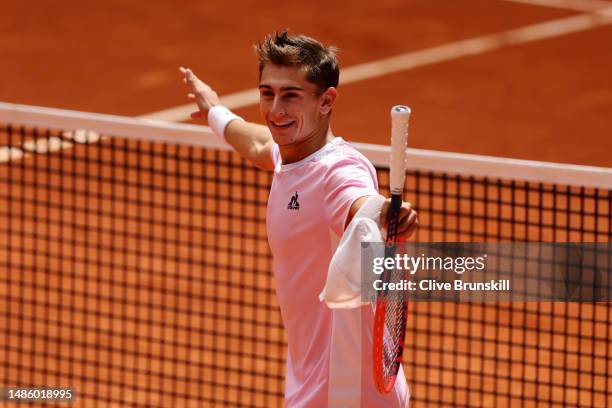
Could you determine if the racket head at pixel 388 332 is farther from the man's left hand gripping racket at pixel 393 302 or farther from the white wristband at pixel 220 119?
the white wristband at pixel 220 119

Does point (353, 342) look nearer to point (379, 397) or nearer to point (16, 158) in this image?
point (379, 397)

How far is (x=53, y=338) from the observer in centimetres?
736

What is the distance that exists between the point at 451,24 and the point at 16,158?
15.9 feet

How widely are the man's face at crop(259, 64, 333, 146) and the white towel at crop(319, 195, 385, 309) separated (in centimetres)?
39

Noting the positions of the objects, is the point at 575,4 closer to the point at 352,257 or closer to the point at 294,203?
the point at 294,203

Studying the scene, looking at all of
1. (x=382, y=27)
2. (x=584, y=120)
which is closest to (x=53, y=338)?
(x=584, y=120)

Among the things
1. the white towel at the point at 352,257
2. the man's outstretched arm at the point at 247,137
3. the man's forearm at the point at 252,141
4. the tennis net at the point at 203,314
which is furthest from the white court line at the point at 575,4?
the white towel at the point at 352,257

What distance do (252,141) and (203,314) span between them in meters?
2.51

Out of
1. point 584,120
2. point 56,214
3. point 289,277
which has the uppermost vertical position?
point 584,120

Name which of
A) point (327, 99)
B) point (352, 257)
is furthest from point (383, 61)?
point (352, 257)

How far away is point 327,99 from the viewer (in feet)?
12.7

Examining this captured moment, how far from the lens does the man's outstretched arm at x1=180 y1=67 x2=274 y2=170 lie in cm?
451

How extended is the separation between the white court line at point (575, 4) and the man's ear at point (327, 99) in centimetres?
965

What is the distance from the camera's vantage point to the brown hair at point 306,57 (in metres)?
3.82
